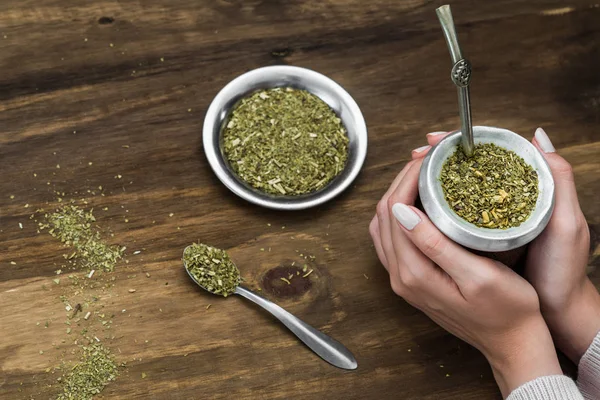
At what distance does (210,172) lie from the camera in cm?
172

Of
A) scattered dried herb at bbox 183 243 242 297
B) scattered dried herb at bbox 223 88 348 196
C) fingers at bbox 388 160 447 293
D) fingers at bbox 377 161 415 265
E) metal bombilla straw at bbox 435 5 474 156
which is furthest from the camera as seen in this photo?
scattered dried herb at bbox 223 88 348 196

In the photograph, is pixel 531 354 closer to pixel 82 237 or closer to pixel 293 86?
pixel 293 86

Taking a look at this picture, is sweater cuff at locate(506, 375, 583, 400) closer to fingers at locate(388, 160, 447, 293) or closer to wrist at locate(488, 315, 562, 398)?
wrist at locate(488, 315, 562, 398)

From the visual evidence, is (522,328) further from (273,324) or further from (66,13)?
(66,13)

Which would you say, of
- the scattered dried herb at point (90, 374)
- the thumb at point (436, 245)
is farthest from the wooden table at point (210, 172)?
the thumb at point (436, 245)

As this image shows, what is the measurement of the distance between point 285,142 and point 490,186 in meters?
0.62

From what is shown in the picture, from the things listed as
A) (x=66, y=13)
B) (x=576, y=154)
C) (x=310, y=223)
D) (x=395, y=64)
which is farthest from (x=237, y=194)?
(x=576, y=154)

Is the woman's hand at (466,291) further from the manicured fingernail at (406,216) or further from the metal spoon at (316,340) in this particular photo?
the metal spoon at (316,340)

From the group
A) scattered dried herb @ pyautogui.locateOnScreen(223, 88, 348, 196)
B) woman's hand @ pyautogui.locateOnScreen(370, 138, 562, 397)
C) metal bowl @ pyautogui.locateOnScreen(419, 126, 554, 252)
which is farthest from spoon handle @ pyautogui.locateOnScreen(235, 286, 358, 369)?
metal bowl @ pyautogui.locateOnScreen(419, 126, 554, 252)

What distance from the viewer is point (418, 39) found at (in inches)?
76.4

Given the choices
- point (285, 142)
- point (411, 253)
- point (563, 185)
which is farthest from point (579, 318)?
point (285, 142)

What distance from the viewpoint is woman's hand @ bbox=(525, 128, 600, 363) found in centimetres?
137

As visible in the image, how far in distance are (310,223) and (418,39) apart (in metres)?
0.67

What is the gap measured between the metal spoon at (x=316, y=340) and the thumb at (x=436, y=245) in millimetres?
369
